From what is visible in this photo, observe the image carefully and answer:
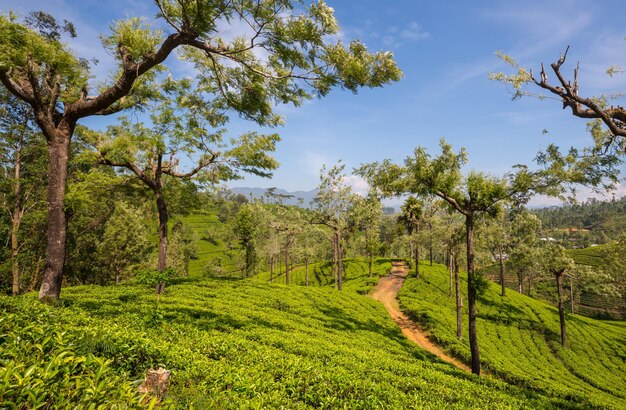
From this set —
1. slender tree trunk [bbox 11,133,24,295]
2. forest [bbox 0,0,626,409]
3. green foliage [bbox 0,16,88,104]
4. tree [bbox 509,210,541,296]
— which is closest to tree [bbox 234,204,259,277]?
forest [bbox 0,0,626,409]

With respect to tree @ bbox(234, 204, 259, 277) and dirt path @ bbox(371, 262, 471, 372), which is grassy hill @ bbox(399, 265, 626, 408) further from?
tree @ bbox(234, 204, 259, 277)

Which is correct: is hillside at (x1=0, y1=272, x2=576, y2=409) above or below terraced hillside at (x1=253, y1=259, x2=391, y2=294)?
above

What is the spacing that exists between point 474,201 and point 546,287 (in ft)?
363

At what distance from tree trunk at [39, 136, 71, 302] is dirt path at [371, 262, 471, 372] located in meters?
23.1

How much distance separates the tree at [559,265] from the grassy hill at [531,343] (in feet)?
9.07

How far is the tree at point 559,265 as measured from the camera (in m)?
34.2

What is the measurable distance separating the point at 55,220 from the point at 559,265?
4537cm

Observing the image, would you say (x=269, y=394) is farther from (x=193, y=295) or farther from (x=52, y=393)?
(x=193, y=295)

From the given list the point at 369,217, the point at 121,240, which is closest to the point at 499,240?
the point at 369,217

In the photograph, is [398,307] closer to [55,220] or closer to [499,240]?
[499,240]

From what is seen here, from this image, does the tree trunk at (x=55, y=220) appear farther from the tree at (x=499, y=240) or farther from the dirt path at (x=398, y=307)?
the tree at (x=499, y=240)

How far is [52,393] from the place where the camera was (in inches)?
101

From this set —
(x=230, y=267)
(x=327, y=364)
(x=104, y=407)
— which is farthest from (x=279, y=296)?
(x=230, y=267)

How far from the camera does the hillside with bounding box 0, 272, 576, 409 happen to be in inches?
112
